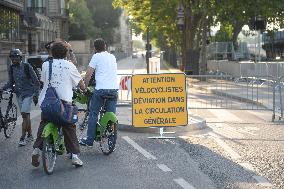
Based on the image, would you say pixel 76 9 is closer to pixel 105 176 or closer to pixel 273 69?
pixel 273 69

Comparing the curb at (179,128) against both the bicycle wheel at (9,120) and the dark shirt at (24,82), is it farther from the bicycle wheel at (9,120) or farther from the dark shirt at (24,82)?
the dark shirt at (24,82)

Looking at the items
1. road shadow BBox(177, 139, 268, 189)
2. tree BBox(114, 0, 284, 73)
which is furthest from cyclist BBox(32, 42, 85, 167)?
tree BBox(114, 0, 284, 73)

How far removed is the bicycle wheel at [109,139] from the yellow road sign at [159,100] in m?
1.82

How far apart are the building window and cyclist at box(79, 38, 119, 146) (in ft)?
89.9

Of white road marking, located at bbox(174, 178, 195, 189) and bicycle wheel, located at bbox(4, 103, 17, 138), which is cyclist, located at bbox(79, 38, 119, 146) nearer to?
white road marking, located at bbox(174, 178, 195, 189)

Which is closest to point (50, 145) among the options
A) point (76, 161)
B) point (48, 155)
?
point (48, 155)

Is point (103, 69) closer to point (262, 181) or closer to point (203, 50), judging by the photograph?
point (262, 181)

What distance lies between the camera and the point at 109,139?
28.8 feet

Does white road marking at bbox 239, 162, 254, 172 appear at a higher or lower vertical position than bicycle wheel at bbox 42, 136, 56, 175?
lower

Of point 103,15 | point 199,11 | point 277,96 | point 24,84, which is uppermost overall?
point 103,15

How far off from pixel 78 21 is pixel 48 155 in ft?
274

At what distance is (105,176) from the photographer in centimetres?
725

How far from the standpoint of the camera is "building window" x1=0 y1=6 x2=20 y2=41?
36.1 meters

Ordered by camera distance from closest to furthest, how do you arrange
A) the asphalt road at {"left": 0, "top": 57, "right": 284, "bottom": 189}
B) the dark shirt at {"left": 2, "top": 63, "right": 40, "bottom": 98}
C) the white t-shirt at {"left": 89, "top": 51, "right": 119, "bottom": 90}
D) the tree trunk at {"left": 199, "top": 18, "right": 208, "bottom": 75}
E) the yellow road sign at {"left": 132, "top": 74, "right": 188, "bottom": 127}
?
the asphalt road at {"left": 0, "top": 57, "right": 284, "bottom": 189} < the white t-shirt at {"left": 89, "top": 51, "right": 119, "bottom": 90} < the dark shirt at {"left": 2, "top": 63, "right": 40, "bottom": 98} < the yellow road sign at {"left": 132, "top": 74, "right": 188, "bottom": 127} < the tree trunk at {"left": 199, "top": 18, "right": 208, "bottom": 75}
